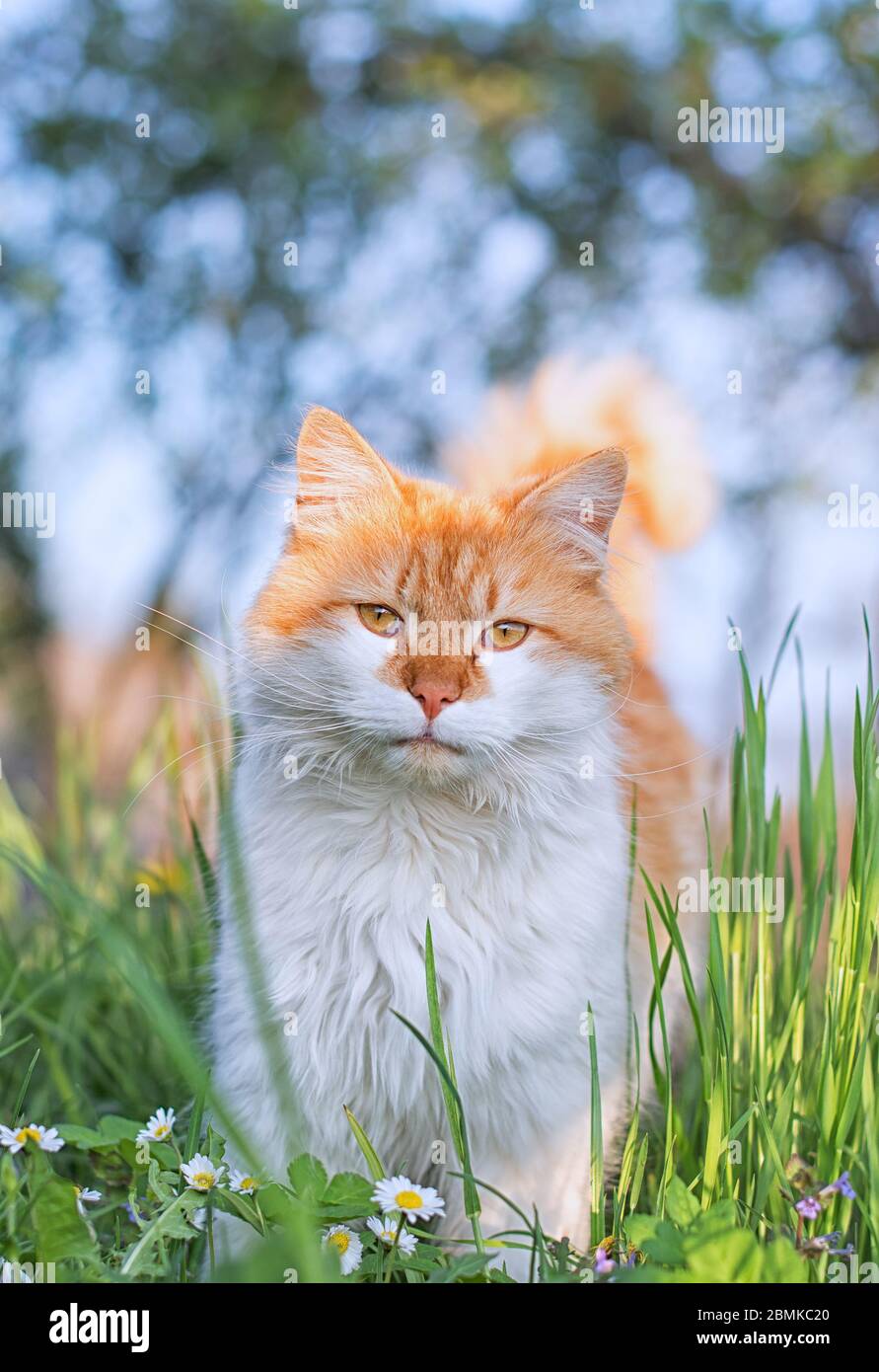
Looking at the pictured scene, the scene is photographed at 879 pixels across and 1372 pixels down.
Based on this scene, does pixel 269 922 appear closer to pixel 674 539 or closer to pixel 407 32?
pixel 674 539

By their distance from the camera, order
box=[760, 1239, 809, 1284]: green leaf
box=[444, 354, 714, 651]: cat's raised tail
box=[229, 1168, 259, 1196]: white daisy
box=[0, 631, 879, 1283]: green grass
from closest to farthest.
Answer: box=[760, 1239, 809, 1284]: green leaf, box=[0, 631, 879, 1283]: green grass, box=[229, 1168, 259, 1196]: white daisy, box=[444, 354, 714, 651]: cat's raised tail

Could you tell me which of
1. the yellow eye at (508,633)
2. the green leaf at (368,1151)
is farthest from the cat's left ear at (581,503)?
the green leaf at (368,1151)

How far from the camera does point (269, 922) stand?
5.24 ft

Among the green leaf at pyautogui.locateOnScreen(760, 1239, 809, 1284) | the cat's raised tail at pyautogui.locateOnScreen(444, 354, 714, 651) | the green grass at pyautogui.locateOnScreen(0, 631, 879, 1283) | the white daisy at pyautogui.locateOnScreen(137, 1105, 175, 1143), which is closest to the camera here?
the green leaf at pyautogui.locateOnScreen(760, 1239, 809, 1284)

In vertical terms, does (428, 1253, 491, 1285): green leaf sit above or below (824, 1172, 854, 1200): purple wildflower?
below

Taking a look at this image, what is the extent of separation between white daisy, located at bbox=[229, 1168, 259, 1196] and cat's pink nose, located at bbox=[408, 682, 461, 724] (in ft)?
2.04

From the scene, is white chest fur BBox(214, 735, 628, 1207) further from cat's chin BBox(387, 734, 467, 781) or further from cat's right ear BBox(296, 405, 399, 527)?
cat's right ear BBox(296, 405, 399, 527)

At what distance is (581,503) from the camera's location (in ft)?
5.75

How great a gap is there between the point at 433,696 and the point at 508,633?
0.73 ft

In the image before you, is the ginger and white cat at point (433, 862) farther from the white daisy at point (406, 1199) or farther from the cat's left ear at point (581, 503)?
the white daisy at point (406, 1199)

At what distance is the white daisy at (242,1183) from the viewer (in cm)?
140

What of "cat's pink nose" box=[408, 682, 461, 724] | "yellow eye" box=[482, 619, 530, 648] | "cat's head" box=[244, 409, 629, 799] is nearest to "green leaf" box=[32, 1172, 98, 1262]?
"cat's head" box=[244, 409, 629, 799]

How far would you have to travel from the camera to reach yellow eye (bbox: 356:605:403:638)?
5.21 ft
